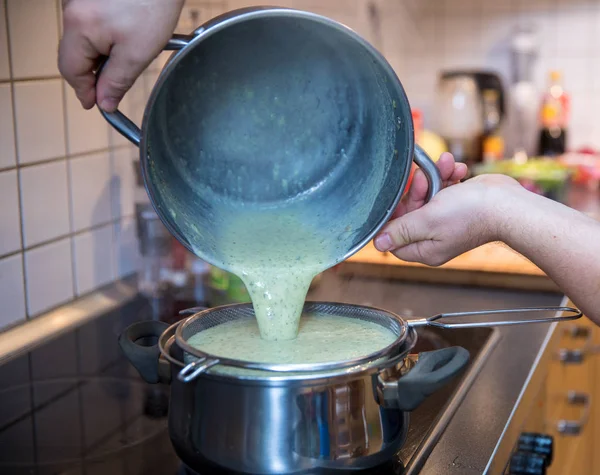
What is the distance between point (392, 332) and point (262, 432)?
23 cm

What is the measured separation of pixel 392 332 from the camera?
2.99 feet

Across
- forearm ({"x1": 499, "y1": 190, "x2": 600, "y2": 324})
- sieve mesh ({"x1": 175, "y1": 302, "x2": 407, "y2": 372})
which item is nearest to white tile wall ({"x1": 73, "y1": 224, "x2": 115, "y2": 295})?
sieve mesh ({"x1": 175, "y1": 302, "x2": 407, "y2": 372})

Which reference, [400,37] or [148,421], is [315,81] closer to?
[148,421]

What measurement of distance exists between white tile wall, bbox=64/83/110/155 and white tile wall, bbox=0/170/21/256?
16 centimetres

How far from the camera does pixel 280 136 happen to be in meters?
0.95

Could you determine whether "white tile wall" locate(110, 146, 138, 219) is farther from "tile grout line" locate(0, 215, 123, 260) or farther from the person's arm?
the person's arm

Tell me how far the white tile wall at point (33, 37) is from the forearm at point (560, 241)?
70 cm

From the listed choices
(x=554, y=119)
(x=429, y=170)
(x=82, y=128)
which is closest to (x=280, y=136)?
(x=429, y=170)

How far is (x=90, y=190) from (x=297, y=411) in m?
0.77

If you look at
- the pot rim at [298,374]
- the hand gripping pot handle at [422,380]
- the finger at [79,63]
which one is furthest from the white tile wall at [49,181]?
the hand gripping pot handle at [422,380]

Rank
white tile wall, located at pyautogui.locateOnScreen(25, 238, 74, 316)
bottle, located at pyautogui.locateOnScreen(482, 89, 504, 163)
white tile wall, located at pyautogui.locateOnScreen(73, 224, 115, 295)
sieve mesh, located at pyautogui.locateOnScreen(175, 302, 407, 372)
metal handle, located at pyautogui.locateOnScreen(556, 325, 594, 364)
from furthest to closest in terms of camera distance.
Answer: bottle, located at pyautogui.locateOnScreen(482, 89, 504, 163), metal handle, located at pyautogui.locateOnScreen(556, 325, 594, 364), white tile wall, located at pyautogui.locateOnScreen(73, 224, 115, 295), white tile wall, located at pyautogui.locateOnScreen(25, 238, 74, 316), sieve mesh, located at pyautogui.locateOnScreen(175, 302, 407, 372)

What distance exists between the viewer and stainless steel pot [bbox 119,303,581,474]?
0.74 metres

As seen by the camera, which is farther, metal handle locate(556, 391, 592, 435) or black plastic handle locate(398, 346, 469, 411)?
metal handle locate(556, 391, 592, 435)

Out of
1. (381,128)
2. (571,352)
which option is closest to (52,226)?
(381,128)
